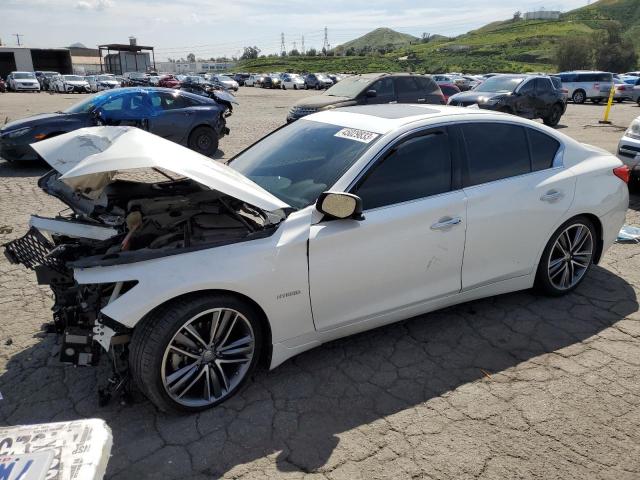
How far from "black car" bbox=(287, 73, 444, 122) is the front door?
9661 millimetres

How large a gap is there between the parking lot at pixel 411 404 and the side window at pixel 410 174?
112 centimetres

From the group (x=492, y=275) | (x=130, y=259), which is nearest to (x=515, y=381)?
(x=492, y=275)

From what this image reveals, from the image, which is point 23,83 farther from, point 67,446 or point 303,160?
point 67,446

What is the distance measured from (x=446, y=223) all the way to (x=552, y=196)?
1.13 metres

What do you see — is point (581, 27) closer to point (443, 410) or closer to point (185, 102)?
point (185, 102)

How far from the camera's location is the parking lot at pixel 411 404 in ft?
8.57

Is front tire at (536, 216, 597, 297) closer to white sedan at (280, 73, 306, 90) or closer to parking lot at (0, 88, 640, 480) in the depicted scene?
parking lot at (0, 88, 640, 480)

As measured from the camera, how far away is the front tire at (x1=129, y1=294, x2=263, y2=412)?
272 centimetres

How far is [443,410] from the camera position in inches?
119

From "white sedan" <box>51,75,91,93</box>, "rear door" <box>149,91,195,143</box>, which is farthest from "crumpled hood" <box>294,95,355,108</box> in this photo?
"white sedan" <box>51,75,91,93</box>

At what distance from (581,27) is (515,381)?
369 feet

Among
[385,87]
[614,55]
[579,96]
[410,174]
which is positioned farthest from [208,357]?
[614,55]

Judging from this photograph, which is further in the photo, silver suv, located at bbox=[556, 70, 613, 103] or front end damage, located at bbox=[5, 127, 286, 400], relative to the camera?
silver suv, located at bbox=[556, 70, 613, 103]

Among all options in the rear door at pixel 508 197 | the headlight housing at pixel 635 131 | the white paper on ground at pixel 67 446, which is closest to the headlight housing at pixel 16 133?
the rear door at pixel 508 197
